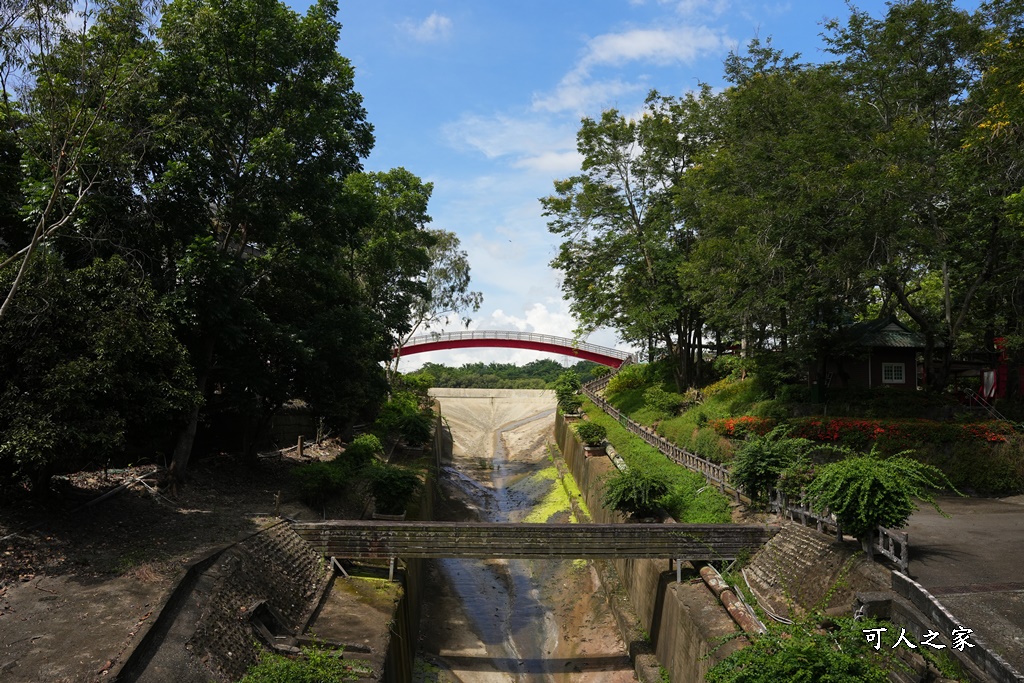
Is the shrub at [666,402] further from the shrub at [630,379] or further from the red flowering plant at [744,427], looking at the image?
the red flowering plant at [744,427]

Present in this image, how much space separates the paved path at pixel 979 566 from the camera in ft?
30.9

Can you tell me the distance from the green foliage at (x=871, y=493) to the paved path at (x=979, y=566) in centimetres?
94

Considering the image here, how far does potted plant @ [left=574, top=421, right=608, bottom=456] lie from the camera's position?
29.9m

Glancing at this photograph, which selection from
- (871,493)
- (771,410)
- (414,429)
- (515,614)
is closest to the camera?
(871,493)

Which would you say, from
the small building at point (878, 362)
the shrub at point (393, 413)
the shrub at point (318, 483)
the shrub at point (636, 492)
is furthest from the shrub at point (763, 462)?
the shrub at point (393, 413)

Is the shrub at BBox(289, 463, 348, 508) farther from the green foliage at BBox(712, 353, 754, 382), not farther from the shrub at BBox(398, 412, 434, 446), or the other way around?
the green foliage at BBox(712, 353, 754, 382)

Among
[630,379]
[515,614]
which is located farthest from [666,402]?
[515,614]

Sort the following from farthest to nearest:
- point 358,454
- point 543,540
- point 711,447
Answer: point 358,454 → point 711,447 → point 543,540

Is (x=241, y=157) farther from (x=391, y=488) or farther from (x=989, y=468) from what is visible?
(x=989, y=468)

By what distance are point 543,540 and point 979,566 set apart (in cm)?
751

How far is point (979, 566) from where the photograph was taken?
11461 mm

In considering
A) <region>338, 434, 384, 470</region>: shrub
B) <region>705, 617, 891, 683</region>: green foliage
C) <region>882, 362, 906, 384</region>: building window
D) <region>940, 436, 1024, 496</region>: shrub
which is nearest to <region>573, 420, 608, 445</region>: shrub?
<region>338, 434, 384, 470</region>: shrub

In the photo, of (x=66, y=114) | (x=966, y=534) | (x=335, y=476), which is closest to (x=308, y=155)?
(x=66, y=114)

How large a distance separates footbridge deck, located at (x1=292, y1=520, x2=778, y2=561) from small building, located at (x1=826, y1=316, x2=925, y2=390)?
1442 cm
